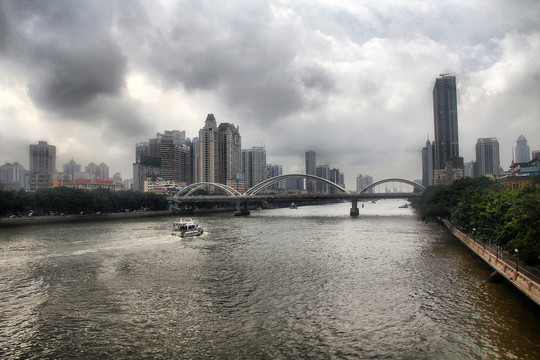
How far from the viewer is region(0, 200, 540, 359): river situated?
476 inches

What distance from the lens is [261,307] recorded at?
16.0 m

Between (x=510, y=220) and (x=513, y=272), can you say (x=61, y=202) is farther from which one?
(x=513, y=272)

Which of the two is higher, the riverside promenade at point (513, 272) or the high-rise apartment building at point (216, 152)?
the high-rise apartment building at point (216, 152)

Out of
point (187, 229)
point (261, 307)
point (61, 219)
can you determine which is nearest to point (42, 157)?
point (61, 219)

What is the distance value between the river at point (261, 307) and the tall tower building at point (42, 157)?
6788 inches

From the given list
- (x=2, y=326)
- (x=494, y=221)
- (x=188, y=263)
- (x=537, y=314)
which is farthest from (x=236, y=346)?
(x=494, y=221)

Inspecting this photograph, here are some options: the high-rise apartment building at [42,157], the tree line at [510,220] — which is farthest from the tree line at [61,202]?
the high-rise apartment building at [42,157]

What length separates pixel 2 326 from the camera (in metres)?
14.0

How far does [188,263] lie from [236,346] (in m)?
14.7

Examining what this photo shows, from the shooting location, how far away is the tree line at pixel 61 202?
58.1 m

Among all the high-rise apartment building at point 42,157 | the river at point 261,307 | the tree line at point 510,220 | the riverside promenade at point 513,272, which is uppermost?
the high-rise apartment building at point 42,157

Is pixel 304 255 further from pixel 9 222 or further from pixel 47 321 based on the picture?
pixel 9 222

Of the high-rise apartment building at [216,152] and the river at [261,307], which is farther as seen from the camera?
the high-rise apartment building at [216,152]

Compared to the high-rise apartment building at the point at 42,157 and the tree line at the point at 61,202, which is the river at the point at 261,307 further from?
the high-rise apartment building at the point at 42,157
